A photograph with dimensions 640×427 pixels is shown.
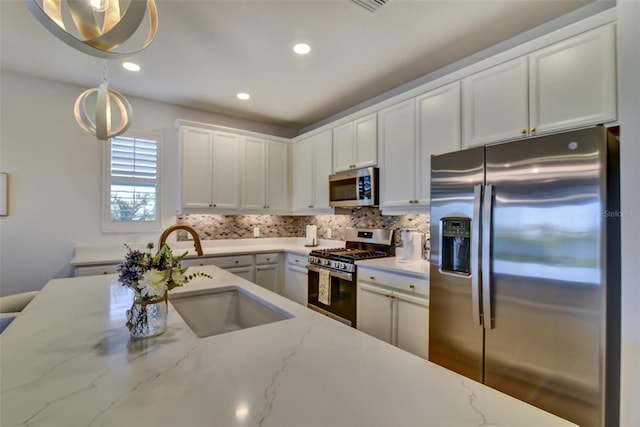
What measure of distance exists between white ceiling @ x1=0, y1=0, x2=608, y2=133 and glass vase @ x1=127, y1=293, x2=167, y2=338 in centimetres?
193

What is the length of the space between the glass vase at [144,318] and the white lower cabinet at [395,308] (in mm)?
1734

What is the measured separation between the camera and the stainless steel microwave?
3037mm

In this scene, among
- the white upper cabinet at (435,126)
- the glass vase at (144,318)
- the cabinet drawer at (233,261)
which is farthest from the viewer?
the cabinet drawer at (233,261)

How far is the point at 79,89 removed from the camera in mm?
3244

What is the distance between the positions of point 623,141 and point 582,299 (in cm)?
82

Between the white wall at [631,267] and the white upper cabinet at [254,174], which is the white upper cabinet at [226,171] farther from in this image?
the white wall at [631,267]

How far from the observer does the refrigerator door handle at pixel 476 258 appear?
1.70m

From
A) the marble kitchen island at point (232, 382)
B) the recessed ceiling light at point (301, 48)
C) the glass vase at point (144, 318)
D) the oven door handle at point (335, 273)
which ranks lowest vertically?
the oven door handle at point (335, 273)

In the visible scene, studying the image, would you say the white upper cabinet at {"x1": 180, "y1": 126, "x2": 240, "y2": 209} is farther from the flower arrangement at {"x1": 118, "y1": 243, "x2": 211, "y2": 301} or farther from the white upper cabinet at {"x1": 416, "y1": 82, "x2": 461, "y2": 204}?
the flower arrangement at {"x1": 118, "y1": 243, "x2": 211, "y2": 301}

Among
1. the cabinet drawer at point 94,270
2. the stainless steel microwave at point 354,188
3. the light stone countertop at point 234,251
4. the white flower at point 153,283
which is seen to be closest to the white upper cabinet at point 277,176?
the light stone countertop at point 234,251

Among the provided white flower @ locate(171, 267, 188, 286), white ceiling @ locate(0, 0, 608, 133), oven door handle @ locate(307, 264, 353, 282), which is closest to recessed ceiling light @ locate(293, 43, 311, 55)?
white ceiling @ locate(0, 0, 608, 133)

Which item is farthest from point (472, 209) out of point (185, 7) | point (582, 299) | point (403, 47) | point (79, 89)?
point (79, 89)

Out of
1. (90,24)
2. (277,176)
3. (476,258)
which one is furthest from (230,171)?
(476,258)

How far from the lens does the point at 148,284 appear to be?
3.24 feet
